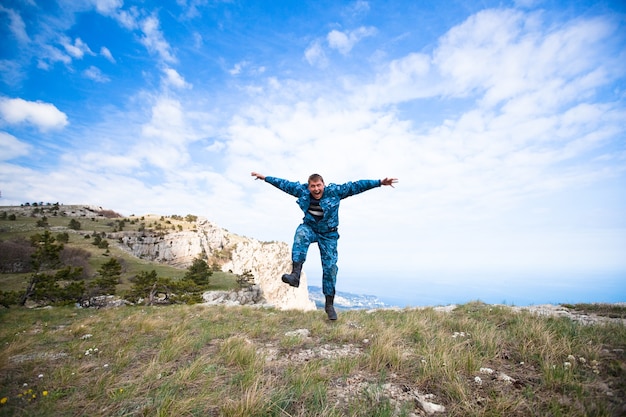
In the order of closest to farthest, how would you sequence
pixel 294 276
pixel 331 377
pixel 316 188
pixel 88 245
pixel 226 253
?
pixel 331 377, pixel 294 276, pixel 316 188, pixel 88 245, pixel 226 253

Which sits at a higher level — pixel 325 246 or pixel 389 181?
pixel 389 181

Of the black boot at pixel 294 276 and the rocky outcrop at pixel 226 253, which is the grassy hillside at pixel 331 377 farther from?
the rocky outcrop at pixel 226 253

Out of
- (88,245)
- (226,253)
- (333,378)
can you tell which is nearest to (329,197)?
(333,378)

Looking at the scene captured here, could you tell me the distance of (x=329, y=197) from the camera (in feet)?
23.2

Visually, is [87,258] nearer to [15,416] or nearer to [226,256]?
[226,256]

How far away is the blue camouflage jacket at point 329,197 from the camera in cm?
701

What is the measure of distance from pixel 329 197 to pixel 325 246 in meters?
1.33

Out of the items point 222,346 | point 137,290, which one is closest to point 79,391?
point 222,346

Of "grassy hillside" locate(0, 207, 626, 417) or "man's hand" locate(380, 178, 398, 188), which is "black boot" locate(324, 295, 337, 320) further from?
"man's hand" locate(380, 178, 398, 188)

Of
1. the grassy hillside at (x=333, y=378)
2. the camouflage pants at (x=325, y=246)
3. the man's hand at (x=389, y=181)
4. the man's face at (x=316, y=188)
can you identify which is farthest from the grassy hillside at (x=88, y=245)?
the man's hand at (x=389, y=181)

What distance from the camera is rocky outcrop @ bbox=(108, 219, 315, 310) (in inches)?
2931

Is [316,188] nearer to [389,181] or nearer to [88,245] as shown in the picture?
[389,181]

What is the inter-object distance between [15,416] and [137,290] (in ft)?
102

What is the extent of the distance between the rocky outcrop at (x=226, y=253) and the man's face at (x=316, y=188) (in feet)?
230
